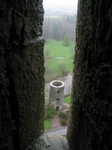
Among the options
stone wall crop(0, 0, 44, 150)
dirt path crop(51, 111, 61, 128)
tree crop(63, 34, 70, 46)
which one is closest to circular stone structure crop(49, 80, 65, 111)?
dirt path crop(51, 111, 61, 128)

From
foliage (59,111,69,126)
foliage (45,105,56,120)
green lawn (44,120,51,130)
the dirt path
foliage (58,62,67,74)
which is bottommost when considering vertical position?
green lawn (44,120,51,130)

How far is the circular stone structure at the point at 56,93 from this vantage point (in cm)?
581

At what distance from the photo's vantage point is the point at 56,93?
586 cm

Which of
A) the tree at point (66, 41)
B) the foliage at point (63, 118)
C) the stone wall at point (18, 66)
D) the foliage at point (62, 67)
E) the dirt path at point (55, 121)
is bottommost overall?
the dirt path at point (55, 121)

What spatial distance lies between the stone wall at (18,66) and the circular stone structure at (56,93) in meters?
4.29

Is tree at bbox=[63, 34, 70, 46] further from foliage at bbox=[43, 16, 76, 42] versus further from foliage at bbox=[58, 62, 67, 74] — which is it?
foliage at bbox=[58, 62, 67, 74]

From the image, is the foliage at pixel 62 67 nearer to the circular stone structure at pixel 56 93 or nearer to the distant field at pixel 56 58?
the distant field at pixel 56 58

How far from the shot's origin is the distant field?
9953 mm

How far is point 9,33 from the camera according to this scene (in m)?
0.92

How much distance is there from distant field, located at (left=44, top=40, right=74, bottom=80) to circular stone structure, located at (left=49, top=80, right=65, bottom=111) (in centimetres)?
292

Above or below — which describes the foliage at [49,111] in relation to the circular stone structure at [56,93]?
below

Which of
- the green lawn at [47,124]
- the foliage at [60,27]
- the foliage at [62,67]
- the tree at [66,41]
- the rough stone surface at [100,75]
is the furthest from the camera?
the tree at [66,41]

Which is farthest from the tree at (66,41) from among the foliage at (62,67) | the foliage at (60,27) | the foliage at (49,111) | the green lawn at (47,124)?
the green lawn at (47,124)

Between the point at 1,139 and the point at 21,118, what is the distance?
0.80 feet
